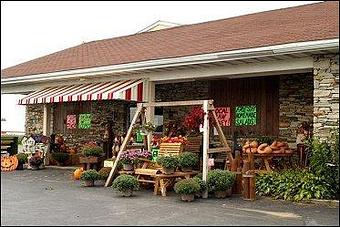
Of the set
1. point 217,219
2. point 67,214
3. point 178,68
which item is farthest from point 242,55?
point 67,214

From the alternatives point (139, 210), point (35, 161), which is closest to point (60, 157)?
point (35, 161)

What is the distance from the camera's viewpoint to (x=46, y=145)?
637 inches

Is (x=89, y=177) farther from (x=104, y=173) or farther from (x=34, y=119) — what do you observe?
(x=34, y=119)

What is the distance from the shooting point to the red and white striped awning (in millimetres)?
11547

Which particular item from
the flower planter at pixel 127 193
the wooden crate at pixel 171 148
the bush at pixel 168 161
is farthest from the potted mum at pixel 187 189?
the wooden crate at pixel 171 148

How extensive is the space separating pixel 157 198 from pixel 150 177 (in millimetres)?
1309

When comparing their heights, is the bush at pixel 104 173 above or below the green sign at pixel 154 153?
below

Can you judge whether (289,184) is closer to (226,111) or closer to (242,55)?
(242,55)

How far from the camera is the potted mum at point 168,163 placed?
9.45m

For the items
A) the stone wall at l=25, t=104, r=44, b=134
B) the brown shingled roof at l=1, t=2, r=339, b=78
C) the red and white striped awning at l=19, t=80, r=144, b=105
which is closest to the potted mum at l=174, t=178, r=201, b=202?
the brown shingled roof at l=1, t=2, r=339, b=78

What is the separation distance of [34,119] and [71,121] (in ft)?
8.45

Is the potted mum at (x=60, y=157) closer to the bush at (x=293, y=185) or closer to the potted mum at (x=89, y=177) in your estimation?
the potted mum at (x=89, y=177)

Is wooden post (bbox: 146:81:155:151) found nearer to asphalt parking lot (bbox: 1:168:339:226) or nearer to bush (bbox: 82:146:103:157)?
bush (bbox: 82:146:103:157)

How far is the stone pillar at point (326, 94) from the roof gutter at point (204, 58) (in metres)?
0.47
